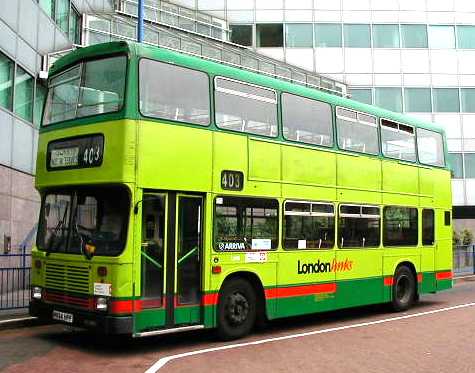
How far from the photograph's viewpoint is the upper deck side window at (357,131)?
490 inches

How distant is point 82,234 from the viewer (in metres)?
9.12

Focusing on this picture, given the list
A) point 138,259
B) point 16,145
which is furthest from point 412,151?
point 16,145

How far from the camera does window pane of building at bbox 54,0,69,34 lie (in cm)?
2119

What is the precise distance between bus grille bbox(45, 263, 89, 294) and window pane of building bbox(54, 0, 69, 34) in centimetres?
1390

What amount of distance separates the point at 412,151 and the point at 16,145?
10772 millimetres

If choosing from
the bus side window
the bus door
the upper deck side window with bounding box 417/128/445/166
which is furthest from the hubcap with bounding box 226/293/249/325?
the upper deck side window with bounding box 417/128/445/166

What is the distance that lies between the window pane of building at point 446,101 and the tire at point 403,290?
24770 mm

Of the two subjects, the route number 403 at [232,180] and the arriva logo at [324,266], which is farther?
the arriva logo at [324,266]

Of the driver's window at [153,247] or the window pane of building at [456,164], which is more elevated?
the window pane of building at [456,164]

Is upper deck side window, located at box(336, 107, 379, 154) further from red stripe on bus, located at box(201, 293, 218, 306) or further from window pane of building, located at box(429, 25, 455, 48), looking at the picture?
window pane of building, located at box(429, 25, 455, 48)

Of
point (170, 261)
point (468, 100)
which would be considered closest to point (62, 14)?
point (170, 261)

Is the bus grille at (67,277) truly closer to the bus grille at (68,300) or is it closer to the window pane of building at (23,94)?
the bus grille at (68,300)

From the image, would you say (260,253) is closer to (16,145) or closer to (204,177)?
(204,177)

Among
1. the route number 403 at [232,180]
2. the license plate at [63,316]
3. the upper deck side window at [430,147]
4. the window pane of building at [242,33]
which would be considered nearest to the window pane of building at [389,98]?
the window pane of building at [242,33]
